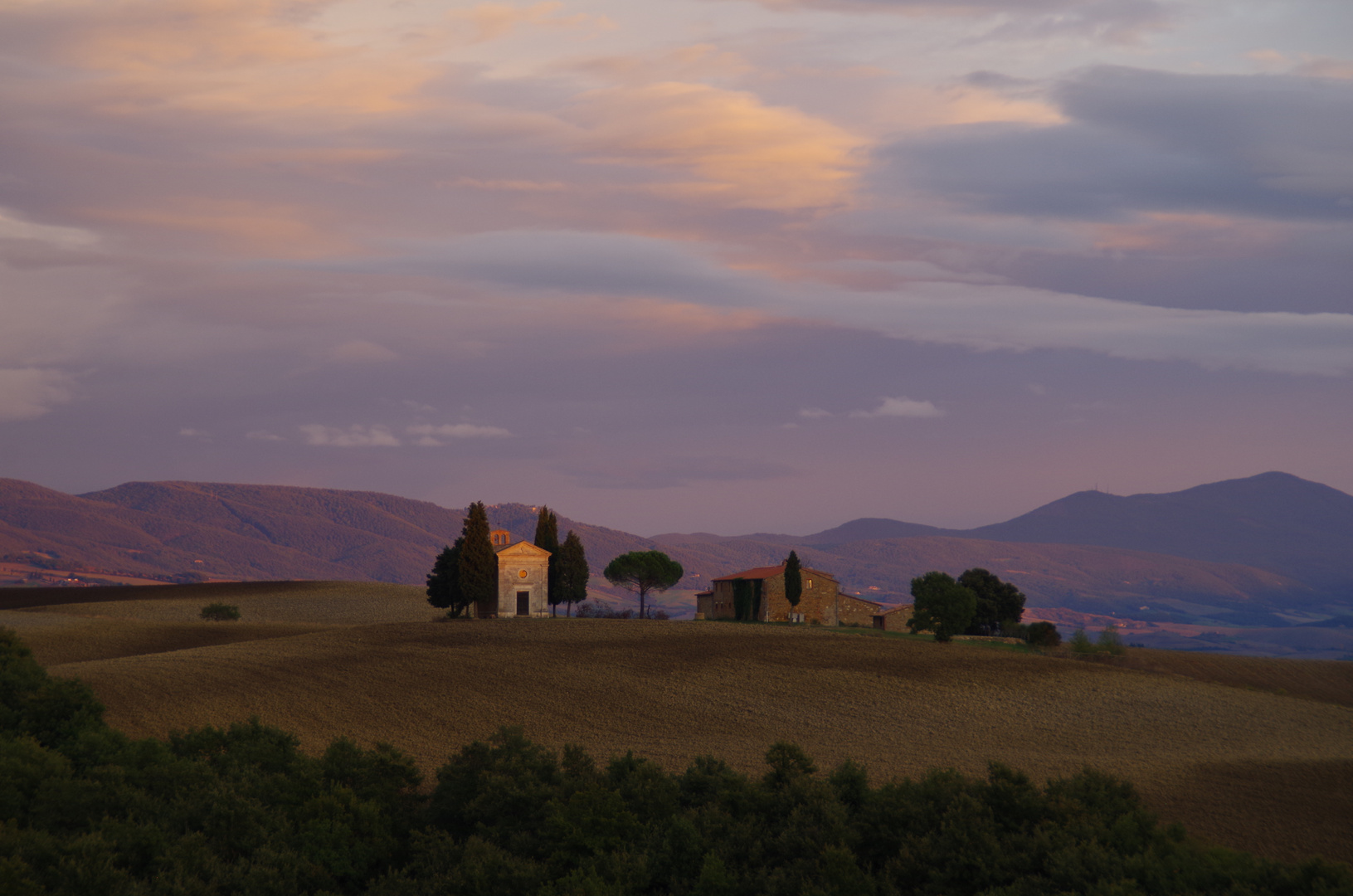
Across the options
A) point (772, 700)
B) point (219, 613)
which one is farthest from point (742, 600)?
point (219, 613)

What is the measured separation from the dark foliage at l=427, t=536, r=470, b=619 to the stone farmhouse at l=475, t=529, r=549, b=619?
6.93 feet

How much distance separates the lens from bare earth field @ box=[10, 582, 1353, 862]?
101 ft

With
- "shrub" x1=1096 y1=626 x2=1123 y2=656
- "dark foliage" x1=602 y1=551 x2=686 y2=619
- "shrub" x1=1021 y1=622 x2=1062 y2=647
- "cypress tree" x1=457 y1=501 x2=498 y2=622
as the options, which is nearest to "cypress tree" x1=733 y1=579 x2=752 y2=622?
"dark foliage" x1=602 y1=551 x2=686 y2=619

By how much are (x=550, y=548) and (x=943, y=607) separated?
3002 centimetres

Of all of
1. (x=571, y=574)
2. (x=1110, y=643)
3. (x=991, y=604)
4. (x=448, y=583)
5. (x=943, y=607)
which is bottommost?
(x=1110, y=643)

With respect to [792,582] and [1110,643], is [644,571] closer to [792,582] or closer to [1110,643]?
[792,582]

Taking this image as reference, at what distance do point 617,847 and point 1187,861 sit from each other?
9.65 meters

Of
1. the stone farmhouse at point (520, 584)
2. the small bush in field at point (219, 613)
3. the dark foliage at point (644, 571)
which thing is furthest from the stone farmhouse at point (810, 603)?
the small bush in field at point (219, 613)

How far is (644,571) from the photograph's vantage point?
282 ft

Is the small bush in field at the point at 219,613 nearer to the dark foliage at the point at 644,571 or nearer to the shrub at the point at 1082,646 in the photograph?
the dark foliage at the point at 644,571

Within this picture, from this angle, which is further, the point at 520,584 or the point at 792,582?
the point at 792,582

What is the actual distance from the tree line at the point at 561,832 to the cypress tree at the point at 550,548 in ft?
165

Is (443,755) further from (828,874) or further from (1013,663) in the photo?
(1013,663)

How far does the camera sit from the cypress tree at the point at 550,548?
246 ft
